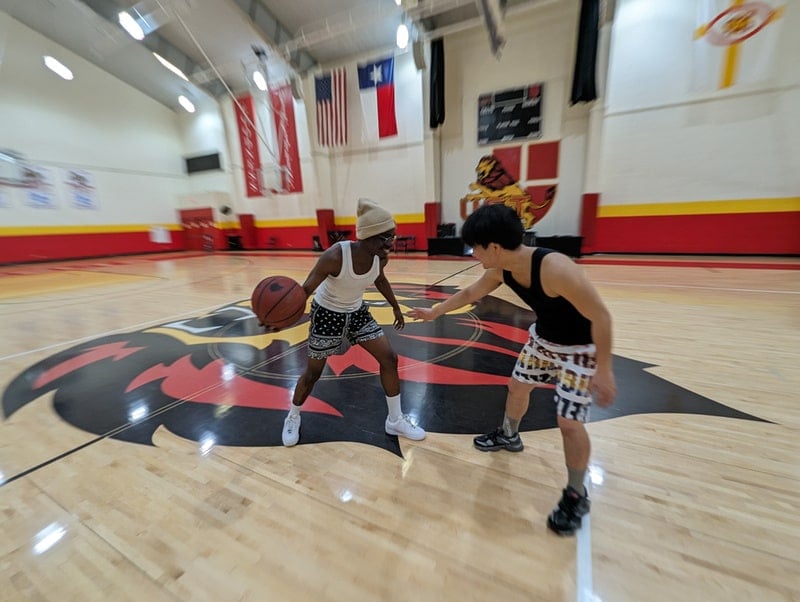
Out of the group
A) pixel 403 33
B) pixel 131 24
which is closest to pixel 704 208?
pixel 403 33

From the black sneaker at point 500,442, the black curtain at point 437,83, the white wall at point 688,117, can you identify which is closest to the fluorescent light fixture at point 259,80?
the black curtain at point 437,83

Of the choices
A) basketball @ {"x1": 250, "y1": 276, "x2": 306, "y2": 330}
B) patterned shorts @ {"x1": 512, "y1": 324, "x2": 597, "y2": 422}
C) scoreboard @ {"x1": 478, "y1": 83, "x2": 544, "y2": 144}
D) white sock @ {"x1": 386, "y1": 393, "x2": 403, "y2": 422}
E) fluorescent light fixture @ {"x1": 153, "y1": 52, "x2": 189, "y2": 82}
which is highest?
fluorescent light fixture @ {"x1": 153, "y1": 52, "x2": 189, "y2": 82}

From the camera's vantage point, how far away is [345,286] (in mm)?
1703

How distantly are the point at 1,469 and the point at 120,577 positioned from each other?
3.99ft

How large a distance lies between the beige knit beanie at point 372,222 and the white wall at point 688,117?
29.5ft

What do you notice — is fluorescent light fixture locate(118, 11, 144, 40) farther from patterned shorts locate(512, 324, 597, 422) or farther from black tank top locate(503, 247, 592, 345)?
patterned shorts locate(512, 324, 597, 422)

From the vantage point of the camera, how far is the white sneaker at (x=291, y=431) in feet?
5.95

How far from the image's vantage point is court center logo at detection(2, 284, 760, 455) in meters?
1.99

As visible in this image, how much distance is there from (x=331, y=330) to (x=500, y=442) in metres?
1.03

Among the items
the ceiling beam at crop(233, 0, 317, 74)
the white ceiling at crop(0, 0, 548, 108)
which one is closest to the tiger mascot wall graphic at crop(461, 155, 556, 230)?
the white ceiling at crop(0, 0, 548, 108)

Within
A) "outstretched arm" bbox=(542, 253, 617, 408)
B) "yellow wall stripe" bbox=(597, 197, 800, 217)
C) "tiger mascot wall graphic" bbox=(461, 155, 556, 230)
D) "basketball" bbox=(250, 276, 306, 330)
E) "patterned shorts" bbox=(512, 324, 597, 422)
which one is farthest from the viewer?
"tiger mascot wall graphic" bbox=(461, 155, 556, 230)

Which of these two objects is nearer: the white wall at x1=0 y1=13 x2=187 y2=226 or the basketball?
the basketball

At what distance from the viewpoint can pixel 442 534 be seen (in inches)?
50.0

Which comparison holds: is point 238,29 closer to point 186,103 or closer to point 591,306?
point 186,103
